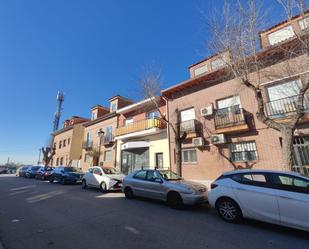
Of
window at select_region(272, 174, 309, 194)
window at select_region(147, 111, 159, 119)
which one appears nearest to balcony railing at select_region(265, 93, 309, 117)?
window at select_region(272, 174, 309, 194)

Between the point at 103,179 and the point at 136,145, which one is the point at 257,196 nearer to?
the point at 103,179

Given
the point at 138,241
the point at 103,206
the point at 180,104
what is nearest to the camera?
the point at 138,241

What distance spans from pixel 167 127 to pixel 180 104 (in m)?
2.16

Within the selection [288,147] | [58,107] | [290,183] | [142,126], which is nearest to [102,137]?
[142,126]

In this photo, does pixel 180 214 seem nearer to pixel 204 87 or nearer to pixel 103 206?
pixel 103 206

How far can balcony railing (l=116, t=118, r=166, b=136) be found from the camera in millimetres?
15859

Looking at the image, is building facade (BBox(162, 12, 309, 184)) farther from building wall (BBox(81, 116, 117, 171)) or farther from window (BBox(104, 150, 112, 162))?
window (BBox(104, 150, 112, 162))

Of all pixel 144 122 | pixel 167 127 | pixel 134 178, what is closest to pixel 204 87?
pixel 167 127

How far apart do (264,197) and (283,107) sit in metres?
7.18

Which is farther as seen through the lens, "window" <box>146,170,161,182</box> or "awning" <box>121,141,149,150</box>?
"awning" <box>121,141,149,150</box>

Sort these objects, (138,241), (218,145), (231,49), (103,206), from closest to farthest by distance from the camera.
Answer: (138,241), (103,206), (231,49), (218,145)

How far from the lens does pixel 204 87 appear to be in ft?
45.6

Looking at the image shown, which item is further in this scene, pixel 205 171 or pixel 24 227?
pixel 205 171

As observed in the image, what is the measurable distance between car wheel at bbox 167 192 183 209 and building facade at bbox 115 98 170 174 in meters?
7.74
